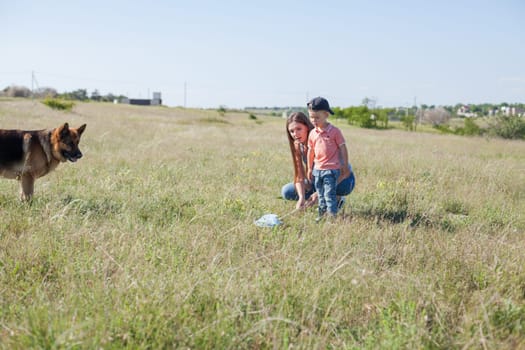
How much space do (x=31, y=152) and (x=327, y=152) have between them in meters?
4.01

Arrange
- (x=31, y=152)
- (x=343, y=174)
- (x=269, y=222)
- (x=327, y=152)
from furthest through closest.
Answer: (x=31, y=152)
(x=343, y=174)
(x=327, y=152)
(x=269, y=222)

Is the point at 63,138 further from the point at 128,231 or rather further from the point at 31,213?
the point at 128,231

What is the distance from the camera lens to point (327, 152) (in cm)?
482

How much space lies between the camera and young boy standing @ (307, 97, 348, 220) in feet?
15.6

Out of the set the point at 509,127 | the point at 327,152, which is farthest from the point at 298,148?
the point at 509,127

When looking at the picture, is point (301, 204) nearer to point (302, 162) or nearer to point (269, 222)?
point (302, 162)

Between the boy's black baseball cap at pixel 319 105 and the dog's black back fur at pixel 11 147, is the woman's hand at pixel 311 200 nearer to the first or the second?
the boy's black baseball cap at pixel 319 105

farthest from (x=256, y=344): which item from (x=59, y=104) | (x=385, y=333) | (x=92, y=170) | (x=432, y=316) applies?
(x=59, y=104)

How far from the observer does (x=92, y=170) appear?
7.79 m

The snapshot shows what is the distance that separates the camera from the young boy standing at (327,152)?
Answer: 4.76m

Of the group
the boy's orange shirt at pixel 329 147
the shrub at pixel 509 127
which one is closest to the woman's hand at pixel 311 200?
the boy's orange shirt at pixel 329 147

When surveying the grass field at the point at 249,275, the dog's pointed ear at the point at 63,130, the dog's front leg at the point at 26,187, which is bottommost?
the grass field at the point at 249,275

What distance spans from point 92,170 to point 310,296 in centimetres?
632

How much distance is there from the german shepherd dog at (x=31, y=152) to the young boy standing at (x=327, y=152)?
137 inches
